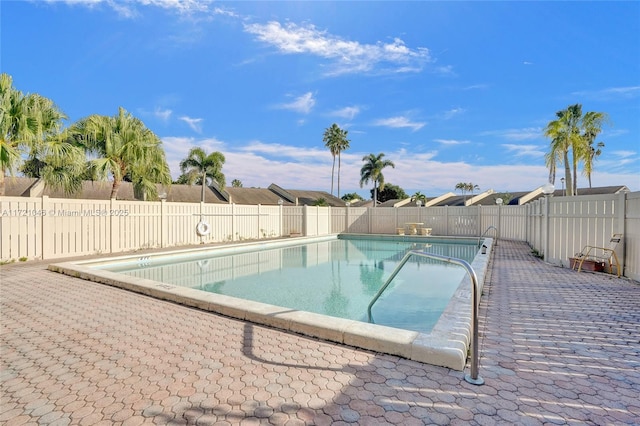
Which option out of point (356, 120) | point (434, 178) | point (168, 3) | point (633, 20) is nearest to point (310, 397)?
point (168, 3)

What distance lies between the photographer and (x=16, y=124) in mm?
8141

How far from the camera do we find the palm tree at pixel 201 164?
23.0 meters

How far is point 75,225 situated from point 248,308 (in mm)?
8814

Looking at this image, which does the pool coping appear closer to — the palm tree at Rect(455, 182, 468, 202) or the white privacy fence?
the white privacy fence

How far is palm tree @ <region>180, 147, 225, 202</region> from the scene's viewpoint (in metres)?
23.0

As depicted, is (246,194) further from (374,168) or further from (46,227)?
(46,227)

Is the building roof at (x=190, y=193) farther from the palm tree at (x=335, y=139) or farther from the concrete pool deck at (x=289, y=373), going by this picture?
the concrete pool deck at (x=289, y=373)

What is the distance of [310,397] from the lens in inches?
92.0

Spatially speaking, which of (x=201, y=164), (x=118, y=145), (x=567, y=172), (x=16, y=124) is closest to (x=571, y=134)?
(x=567, y=172)

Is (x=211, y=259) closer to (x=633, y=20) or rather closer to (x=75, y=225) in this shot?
(x=75, y=225)

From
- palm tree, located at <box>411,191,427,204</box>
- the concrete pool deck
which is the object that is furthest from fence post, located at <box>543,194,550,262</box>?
palm tree, located at <box>411,191,427,204</box>

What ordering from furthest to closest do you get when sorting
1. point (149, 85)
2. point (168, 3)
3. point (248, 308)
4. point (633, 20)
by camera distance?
point (149, 85), point (168, 3), point (633, 20), point (248, 308)

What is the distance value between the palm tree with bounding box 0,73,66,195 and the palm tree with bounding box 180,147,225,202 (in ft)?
46.5

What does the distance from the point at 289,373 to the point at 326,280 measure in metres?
5.88
